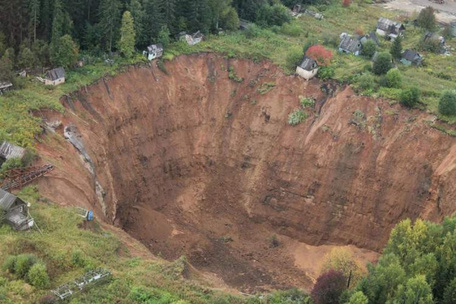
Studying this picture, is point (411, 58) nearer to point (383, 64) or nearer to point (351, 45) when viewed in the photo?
point (351, 45)

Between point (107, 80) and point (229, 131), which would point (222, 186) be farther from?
point (107, 80)

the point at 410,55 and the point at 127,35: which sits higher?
the point at 127,35

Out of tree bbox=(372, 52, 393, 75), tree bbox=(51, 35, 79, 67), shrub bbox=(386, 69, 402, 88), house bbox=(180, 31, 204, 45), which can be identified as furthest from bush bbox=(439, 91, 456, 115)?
tree bbox=(51, 35, 79, 67)

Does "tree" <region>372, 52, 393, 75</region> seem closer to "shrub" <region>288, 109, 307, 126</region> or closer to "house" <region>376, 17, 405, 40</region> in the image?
"shrub" <region>288, 109, 307, 126</region>

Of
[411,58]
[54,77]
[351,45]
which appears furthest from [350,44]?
[54,77]

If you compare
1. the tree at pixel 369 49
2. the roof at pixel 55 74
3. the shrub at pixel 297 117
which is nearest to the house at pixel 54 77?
the roof at pixel 55 74

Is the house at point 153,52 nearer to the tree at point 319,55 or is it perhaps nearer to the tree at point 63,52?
the tree at point 63,52
